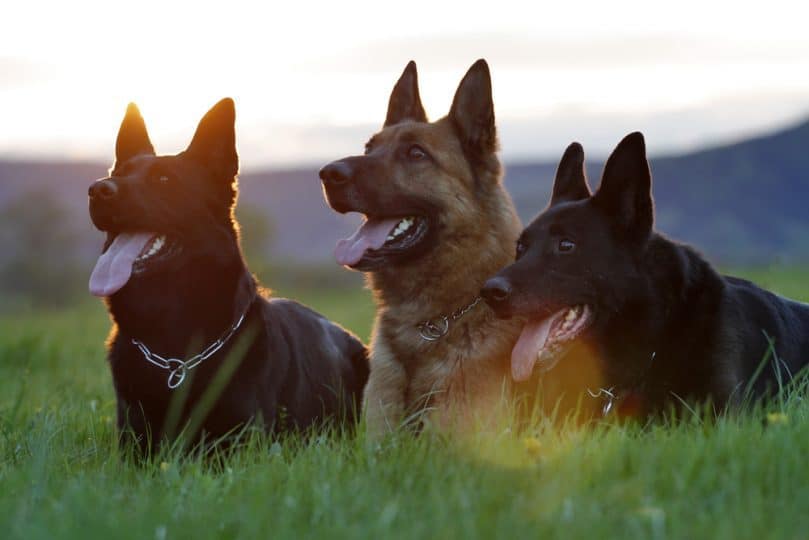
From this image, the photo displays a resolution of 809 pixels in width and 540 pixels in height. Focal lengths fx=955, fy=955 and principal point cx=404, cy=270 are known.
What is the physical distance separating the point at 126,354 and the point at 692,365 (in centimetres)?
328

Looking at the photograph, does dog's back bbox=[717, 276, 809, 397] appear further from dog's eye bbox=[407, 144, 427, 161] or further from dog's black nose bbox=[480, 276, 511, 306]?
dog's eye bbox=[407, 144, 427, 161]

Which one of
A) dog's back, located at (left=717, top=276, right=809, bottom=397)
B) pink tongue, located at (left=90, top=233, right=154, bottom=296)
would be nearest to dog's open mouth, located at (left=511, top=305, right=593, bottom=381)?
dog's back, located at (left=717, top=276, right=809, bottom=397)

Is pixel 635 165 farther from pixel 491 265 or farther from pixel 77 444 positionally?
pixel 77 444

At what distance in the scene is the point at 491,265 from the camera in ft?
19.4

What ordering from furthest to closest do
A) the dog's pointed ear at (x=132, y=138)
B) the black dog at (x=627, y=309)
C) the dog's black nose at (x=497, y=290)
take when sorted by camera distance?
the dog's pointed ear at (x=132, y=138) → the black dog at (x=627, y=309) → the dog's black nose at (x=497, y=290)

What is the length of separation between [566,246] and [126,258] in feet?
8.18

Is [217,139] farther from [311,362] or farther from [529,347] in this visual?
[529,347]

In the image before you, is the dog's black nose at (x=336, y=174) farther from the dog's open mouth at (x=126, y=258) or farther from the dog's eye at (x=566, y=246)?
the dog's eye at (x=566, y=246)

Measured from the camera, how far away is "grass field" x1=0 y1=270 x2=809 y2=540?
11.0 feet

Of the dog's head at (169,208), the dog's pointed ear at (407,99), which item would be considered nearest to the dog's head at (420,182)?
the dog's pointed ear at (407,99)

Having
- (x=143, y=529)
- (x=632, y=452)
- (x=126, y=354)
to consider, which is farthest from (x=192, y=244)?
(x=632, y=452)

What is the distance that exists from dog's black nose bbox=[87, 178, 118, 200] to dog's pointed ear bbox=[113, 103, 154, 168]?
2.65 feet

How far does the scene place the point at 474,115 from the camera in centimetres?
607

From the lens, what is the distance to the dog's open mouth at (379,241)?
5781 millimetres
